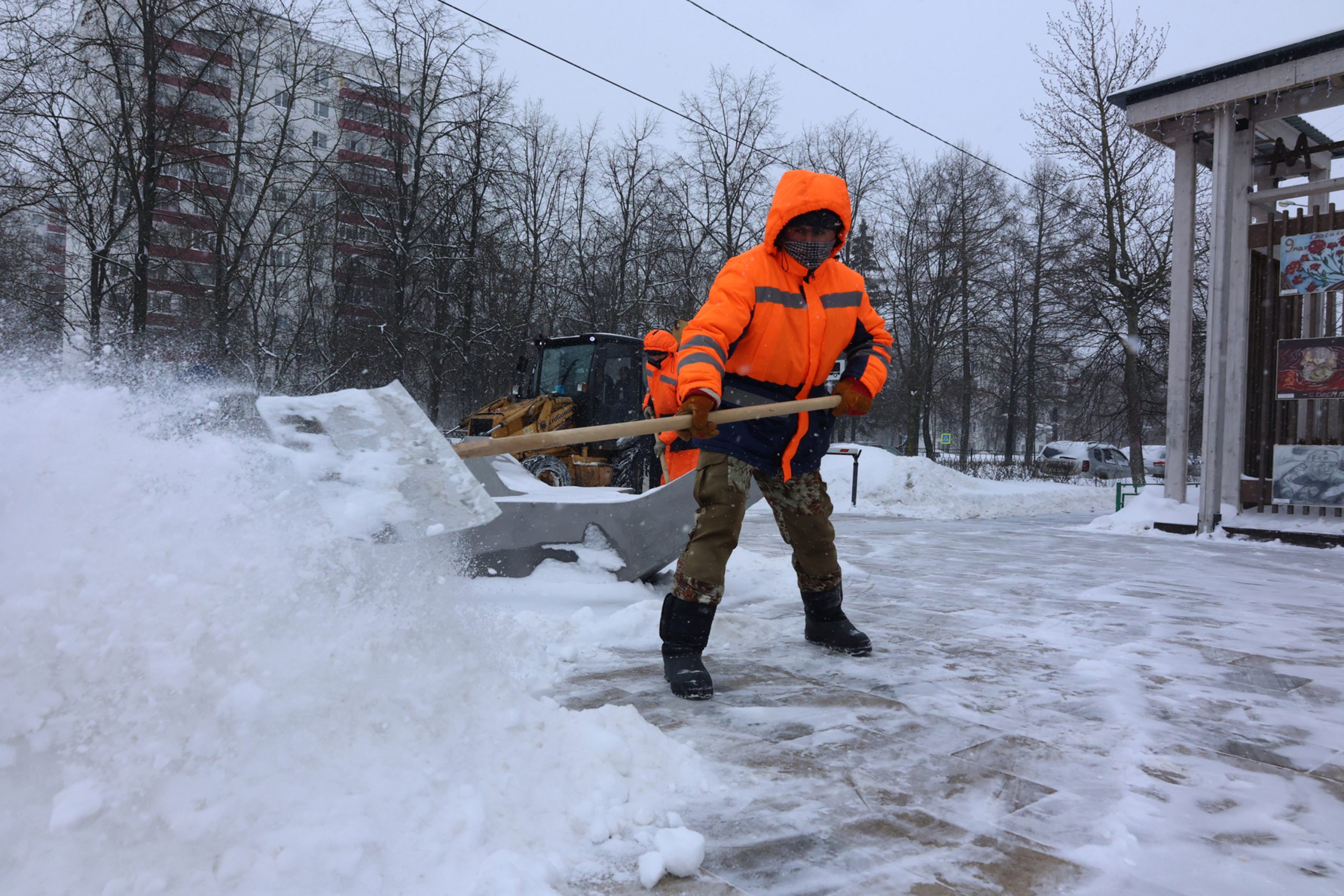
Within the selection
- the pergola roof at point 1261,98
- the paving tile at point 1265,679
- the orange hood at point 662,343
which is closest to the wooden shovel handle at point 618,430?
the orange hood at point 662,343

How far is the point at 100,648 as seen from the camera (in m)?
1.70

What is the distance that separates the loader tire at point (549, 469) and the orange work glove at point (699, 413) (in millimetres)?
6787

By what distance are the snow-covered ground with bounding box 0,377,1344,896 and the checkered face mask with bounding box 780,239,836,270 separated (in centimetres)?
145

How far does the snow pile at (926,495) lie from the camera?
43.0 ft

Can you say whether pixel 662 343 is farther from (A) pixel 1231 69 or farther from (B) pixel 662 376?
(A) pixel 1231 69

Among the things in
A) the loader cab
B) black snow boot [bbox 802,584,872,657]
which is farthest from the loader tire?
black snow boot [bbox 802,584,872,657]

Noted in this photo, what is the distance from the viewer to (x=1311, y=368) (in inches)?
316

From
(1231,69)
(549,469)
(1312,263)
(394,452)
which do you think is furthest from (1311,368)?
(394,452)

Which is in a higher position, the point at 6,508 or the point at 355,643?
the point at 6,508

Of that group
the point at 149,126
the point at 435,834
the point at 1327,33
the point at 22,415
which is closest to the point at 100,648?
the point at 22,415

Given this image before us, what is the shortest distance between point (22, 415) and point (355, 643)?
2.99ft

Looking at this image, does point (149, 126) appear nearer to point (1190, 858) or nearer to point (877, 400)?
point (1190, 858)

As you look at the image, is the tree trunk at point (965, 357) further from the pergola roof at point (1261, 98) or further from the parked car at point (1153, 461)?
the pergola roof at point (1261, 98)

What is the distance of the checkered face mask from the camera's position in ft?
A: 9.80
